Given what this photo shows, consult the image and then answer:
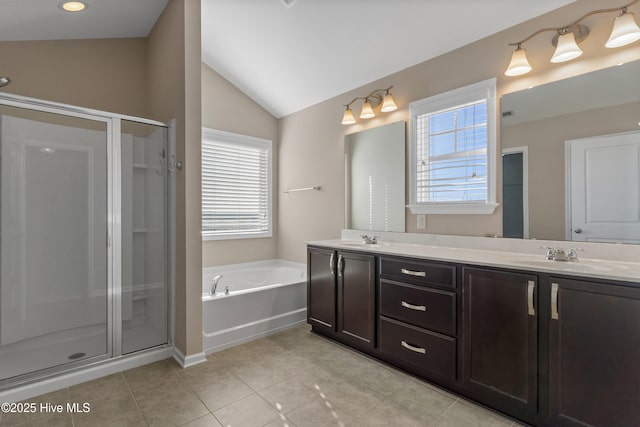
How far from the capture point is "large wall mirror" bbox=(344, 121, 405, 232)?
9.85 feet

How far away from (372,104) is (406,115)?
16.3 inches

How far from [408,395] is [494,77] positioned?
7.55 ft

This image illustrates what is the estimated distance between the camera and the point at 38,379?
200 cm

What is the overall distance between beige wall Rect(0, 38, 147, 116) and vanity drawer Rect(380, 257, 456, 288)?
9.31 feet

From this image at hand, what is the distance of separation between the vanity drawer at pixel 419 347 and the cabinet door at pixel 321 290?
54 cm

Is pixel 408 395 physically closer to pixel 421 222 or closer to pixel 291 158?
pixel 421 222

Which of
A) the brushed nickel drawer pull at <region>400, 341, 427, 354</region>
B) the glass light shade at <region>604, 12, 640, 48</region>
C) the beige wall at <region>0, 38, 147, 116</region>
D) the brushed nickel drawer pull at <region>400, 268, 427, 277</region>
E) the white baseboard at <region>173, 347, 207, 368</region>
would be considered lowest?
the white baseboard at <region>173, 347, 207, 368</region>

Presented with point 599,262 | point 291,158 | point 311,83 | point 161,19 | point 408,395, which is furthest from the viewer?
point 291,158

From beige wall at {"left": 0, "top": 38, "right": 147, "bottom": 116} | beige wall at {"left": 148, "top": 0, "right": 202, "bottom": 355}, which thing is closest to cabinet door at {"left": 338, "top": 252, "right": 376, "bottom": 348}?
beige wall at {"left": 148, "top": 0, "right": 202, "bottom": 355}

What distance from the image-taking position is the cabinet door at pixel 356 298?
2406 mm

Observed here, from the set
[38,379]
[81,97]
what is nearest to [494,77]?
[81,97]

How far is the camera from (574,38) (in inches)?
76.0

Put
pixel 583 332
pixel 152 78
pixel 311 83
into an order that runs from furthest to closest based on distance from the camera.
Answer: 1. pixel 311 83
2. pixel 152 78
3. pixel 583 332

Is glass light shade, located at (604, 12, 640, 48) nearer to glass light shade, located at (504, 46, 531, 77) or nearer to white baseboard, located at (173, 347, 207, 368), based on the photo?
glass light shade, located at (504, 46, 531, 77)
